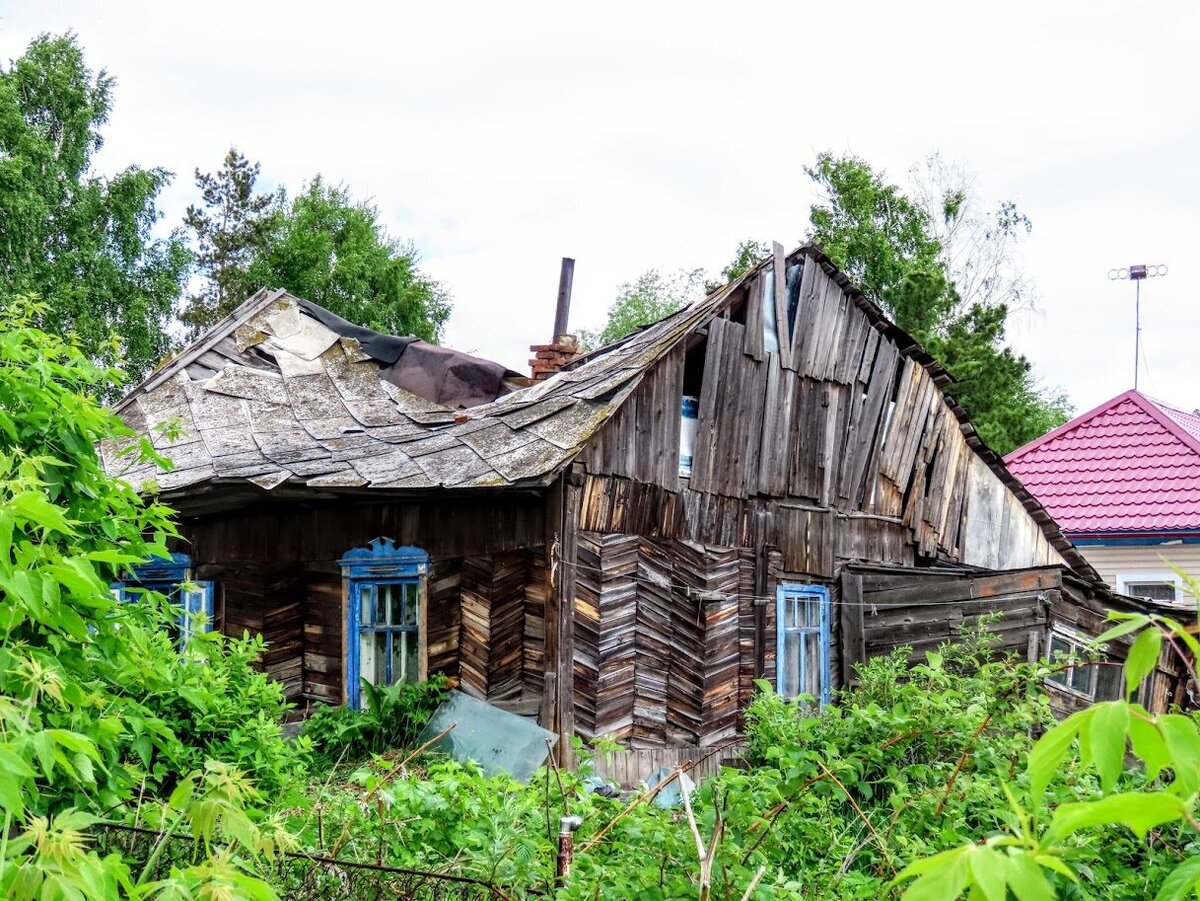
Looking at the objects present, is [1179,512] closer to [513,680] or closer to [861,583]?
[861,583]

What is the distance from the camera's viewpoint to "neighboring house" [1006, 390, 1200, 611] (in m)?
18.6

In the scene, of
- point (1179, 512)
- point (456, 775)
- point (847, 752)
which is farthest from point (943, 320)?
point (456, 775)

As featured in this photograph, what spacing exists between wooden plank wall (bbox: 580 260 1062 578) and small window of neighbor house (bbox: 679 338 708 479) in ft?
0.16

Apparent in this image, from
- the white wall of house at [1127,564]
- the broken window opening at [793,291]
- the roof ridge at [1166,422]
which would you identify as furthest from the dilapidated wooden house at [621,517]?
the roof ridge at [1166,422]

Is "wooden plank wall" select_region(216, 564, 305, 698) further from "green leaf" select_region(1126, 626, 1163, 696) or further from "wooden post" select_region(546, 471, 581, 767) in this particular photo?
"green leaf" select_region(1126, 626, 1163, 696)

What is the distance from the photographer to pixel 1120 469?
1988cm

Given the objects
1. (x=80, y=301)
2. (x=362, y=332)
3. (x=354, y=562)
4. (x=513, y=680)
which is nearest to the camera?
(x=513, y=680)

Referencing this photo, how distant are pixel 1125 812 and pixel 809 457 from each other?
1179 cm

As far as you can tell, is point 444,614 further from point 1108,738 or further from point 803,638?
point 1108,738

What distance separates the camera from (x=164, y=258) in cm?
2941

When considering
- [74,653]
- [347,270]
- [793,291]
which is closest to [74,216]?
[347,270]

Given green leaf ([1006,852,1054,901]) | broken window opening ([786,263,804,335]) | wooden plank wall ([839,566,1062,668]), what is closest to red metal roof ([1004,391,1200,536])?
wooden plank wall ([839,566,1062,668])

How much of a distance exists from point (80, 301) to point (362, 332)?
41.3 feet

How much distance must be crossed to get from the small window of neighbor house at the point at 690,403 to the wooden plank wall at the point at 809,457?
47 millimetres
